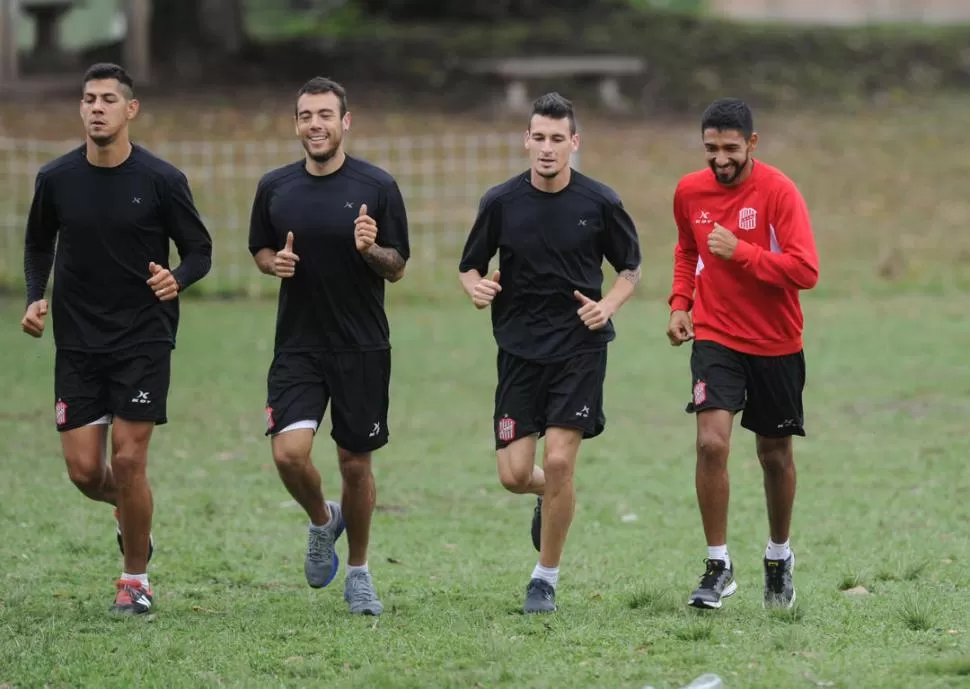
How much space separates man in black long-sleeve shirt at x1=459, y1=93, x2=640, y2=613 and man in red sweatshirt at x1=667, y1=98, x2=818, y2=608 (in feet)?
1.31

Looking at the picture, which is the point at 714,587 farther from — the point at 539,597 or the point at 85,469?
the point at 85,469

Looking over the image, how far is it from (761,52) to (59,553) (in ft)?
79.7

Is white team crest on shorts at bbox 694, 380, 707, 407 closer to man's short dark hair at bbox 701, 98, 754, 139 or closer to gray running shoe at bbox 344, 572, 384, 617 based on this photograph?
man's short dark hair at bbox 701, 98, 754, 139

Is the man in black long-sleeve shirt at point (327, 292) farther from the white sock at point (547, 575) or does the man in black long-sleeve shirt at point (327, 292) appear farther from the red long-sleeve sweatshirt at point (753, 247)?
the red long-sleeve sweatshirt at point (753, 247)

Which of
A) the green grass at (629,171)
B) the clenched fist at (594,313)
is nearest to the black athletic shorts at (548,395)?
the clenched fist at (594,313)

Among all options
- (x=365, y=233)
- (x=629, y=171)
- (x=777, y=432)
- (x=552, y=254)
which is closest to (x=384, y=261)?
(x=365, y=233)

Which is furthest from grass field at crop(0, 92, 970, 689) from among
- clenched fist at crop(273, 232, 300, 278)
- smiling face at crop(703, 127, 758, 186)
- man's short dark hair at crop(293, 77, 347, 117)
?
man's short dark hair at crop(293, 77, 347, 117)

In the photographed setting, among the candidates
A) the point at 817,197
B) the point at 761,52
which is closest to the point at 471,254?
the point at 817,197

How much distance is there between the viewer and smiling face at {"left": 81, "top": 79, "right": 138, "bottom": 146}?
7363mm

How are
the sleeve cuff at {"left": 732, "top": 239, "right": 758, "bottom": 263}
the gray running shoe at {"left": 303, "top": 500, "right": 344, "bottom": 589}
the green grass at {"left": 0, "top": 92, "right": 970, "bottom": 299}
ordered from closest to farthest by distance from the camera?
1. the sleeve cuff at {"left": 732, "top": 239, "right": 758, "bottom": 263}
2. the gray running shoe at {"left": 303, "top": 500, "right": 344, "bottom": 589}
3. the green grass at {"left": 0, "top": 92, "right": 970, "bottom": 299}

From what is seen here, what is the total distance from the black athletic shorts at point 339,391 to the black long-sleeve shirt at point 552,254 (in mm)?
632

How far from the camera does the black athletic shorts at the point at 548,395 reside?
736cm

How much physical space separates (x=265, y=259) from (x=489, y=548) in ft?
8.33

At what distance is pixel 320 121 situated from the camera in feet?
24.0
